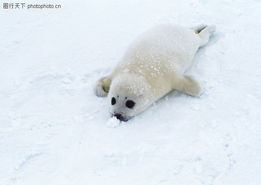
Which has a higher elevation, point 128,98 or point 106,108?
point 128,98

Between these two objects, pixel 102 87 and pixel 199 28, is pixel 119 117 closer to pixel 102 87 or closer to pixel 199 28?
pixel 102 87

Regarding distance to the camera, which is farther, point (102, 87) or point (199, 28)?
point (199, 28)

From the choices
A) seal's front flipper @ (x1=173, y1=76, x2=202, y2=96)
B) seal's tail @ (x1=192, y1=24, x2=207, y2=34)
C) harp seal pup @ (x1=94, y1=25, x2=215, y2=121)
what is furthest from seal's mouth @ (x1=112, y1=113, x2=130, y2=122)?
seal's tail @ (x1=192, y1=24, x2=207, y2=34)

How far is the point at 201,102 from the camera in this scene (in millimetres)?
3418

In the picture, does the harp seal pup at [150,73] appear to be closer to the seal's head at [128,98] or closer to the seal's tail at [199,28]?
the seal's head at [128,98]

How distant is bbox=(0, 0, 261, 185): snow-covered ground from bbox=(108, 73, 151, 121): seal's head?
9 centimetres

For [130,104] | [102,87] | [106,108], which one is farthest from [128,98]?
[102,87]

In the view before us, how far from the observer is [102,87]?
12.0 ft

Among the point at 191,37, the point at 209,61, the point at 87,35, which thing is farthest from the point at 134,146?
the point at 87,35

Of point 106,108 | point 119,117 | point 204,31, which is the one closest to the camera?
point 119,117

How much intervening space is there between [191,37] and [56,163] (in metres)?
2.31

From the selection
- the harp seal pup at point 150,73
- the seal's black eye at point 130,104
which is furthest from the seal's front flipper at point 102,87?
the seal's black eye at point 130,104

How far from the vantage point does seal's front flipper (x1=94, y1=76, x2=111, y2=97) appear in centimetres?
362

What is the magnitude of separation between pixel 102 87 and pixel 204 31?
5.39ft
